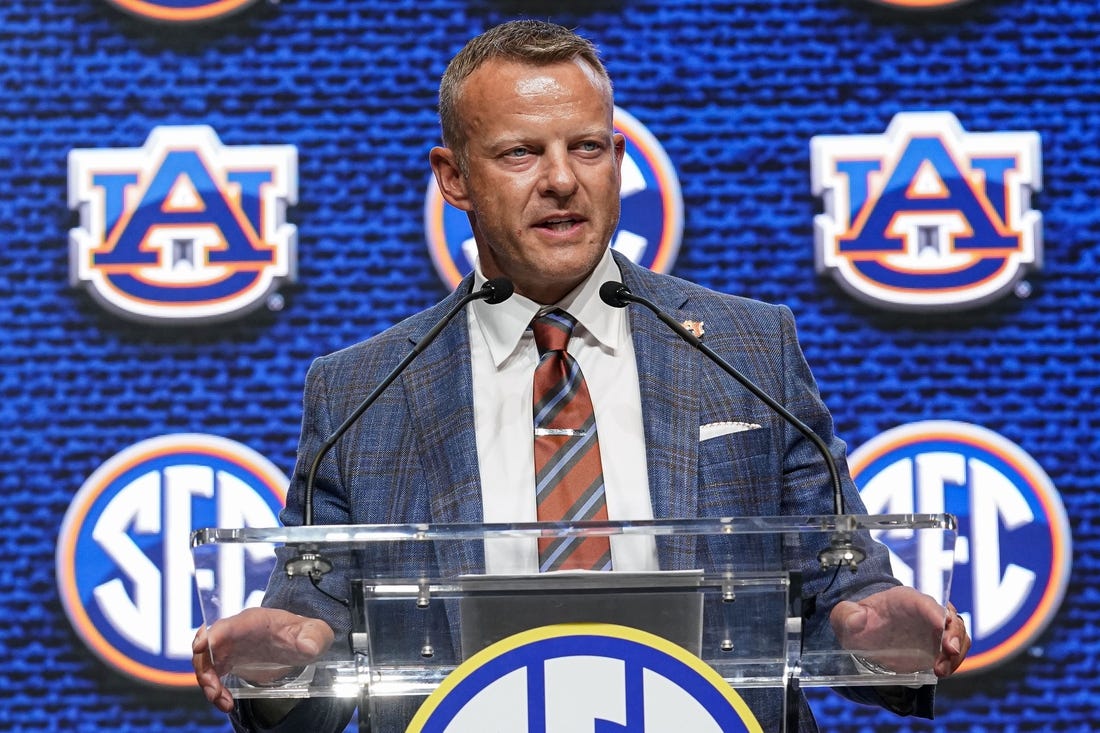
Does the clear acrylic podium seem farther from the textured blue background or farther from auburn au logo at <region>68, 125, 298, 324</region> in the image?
auburn au logo at <region>68, 125, 298, 324</region>

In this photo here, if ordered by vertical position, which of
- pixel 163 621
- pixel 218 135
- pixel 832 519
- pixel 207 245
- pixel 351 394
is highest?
pixel 218 135

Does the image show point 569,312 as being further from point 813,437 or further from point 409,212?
point 409,212

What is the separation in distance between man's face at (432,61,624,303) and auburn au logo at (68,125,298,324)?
45.4 inches

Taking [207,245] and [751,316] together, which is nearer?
[751,316]

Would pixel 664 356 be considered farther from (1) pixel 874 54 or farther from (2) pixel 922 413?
(1) pixel 874 54

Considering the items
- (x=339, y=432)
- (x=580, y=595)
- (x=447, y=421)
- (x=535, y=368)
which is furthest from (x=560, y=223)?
(x=580, y=595)

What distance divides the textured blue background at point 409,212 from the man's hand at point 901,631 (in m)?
1.61

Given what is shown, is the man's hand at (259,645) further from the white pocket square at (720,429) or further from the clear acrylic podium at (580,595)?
the white pocket square at (720,429)

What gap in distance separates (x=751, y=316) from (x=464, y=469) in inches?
18.5

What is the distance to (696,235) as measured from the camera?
10.0 ft

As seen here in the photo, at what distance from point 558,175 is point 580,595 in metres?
0.77

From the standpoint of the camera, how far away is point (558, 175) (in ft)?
6.33

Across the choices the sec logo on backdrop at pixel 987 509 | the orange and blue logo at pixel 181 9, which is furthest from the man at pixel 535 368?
the orange and blue logo at pixel 181 9

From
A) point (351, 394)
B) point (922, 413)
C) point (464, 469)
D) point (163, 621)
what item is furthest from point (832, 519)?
point (163, 621)
